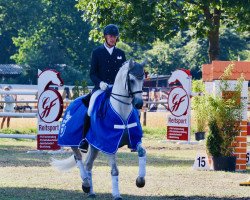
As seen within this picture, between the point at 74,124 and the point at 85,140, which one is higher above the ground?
the point at 74,124

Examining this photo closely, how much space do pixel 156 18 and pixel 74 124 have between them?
1623cm

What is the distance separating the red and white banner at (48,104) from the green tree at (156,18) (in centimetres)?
738

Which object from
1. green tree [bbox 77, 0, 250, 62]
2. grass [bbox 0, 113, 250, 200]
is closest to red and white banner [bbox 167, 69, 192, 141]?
grass [bbox 0, 113, 250, 200]

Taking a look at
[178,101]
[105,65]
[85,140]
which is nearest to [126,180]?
[85,140]

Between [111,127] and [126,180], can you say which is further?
[126,180]

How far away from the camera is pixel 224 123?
16969 millimetres

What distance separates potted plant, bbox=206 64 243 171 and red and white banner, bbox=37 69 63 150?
5277mm

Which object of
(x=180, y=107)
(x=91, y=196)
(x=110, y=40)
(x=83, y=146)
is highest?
(x=110, y=40)

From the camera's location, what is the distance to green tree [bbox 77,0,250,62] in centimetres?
2858

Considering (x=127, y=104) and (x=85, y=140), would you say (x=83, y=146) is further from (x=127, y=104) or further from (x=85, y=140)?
(x=127, y=104)

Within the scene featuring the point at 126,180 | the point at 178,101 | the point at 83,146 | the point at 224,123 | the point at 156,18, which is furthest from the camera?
the point at 156,18

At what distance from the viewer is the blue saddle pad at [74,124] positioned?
13.3 meters

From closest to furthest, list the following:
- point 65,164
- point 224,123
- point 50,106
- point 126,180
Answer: point 65,164
point 126,180
point 224,123
point 50,106

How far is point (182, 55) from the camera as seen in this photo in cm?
8538
